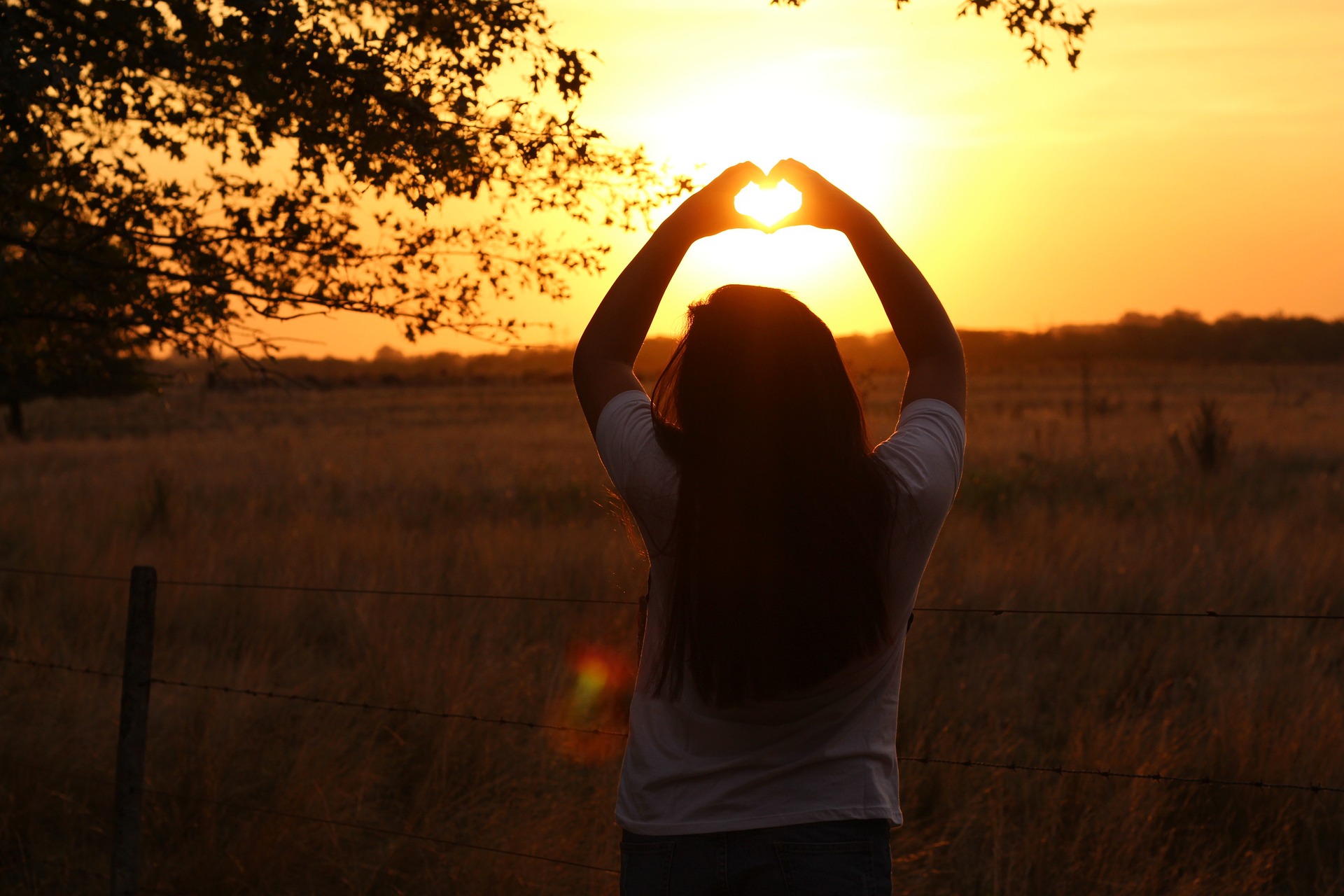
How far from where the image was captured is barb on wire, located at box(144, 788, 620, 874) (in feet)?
12.5

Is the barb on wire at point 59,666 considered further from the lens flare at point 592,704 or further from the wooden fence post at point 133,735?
the lens flare at point 592,704

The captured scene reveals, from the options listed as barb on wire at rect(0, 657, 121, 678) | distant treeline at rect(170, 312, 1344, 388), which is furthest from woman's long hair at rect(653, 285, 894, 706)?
distant treeline at rect(170, 312, 1344, 388)

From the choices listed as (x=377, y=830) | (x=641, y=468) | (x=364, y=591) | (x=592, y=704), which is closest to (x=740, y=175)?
(x=641, y=468)

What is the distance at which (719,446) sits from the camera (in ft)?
5.02

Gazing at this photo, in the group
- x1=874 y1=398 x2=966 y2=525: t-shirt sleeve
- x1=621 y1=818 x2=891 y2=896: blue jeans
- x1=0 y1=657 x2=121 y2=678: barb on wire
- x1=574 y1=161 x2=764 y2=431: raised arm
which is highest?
x1=574 y1=161 x2=764 y2=431: raised arm

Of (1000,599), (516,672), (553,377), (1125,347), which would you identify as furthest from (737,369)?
(1125,347)

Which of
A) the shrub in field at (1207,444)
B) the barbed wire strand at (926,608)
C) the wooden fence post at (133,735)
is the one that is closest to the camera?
the barbed wire strand at (926,608)

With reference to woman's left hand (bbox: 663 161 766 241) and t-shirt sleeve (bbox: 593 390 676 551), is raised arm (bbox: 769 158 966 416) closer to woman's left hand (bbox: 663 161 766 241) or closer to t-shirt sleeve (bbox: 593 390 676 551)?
woman's left hand (bbox: 663 161 766 241)

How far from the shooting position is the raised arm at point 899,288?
176 cm

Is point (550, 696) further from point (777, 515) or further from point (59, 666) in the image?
point (777, 515)

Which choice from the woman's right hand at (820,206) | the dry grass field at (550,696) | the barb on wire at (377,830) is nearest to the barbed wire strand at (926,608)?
the dry grass field at (550,696)

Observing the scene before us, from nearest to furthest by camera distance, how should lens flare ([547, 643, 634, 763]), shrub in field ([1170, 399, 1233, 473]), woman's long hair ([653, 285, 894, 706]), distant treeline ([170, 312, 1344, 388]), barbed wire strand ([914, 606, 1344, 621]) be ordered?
1. woman's long hair ([653, 285, 894, 706])
2. barbed wire strand ([914, 606, 1344, 621])
3. lens flare ([547, 643, 634, 763])
4. shrub in field ([1170, 399, 1233, 473])
5. distant treeline ([170, 312, 1344, 388])

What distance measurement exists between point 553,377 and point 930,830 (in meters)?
84.7

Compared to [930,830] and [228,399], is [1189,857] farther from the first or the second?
[228,399]
